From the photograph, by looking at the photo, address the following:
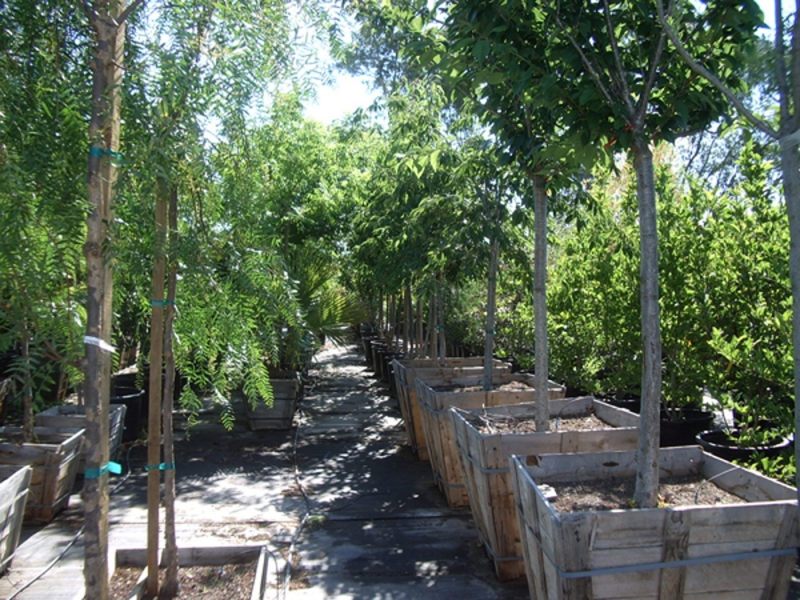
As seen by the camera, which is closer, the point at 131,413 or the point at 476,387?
the point at 476,387

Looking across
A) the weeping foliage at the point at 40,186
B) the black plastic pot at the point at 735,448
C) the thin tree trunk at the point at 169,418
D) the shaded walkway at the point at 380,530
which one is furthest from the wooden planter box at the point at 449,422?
the weeping foliage at the point at 40,186

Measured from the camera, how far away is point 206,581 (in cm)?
329

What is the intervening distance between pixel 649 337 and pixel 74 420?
492cm

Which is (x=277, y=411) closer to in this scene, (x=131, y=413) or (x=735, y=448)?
(x=131, y=413)

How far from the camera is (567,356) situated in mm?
7305

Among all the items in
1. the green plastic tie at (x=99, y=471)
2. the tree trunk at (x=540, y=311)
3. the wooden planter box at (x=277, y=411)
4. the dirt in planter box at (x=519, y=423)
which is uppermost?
the tree trunk at (x=540, y=311)

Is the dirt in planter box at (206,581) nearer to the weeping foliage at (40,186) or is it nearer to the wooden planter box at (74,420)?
the weeping foliage at (40,186)

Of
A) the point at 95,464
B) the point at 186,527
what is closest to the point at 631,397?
A: the point at 186,527

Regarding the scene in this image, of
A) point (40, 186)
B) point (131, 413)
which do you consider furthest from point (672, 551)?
point (131, 413)

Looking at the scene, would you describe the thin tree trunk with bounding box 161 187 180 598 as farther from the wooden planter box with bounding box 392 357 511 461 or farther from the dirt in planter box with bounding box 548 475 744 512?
the wooden planter box with bounding box 392 357 511 461

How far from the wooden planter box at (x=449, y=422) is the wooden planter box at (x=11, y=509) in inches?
111

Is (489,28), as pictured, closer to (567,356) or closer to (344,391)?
(567,356)

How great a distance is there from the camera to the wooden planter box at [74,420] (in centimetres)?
583

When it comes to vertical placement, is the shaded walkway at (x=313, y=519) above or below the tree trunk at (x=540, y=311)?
below
